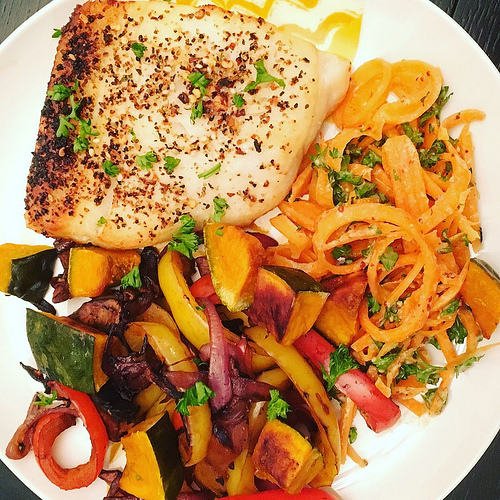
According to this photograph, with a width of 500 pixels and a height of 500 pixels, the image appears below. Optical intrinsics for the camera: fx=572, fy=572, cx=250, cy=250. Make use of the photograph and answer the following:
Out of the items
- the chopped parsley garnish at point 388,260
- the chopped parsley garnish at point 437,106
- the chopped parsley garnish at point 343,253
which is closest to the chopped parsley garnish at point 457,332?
the chopped parsley garnish at point 388,260

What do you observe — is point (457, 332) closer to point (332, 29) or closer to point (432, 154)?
point (432, 154)

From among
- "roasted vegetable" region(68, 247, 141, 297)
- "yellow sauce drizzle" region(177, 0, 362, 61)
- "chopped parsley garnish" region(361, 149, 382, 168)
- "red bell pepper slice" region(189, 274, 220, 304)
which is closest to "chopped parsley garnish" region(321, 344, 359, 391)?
"red bell pepper slice" region(189, 274, 220, 304)

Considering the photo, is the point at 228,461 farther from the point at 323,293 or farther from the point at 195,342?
the point at 323,293

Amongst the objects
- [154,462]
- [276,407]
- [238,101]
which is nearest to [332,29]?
[238,101]

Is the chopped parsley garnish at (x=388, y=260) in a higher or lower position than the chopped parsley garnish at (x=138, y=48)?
lower

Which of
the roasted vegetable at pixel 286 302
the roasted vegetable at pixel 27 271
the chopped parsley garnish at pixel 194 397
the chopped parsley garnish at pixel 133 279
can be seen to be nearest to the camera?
the roasted vegetable at pixel 286 302

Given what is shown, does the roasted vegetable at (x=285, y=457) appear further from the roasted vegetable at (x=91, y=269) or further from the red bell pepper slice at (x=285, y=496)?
the roasted vegetable at (x=91, y=269)
